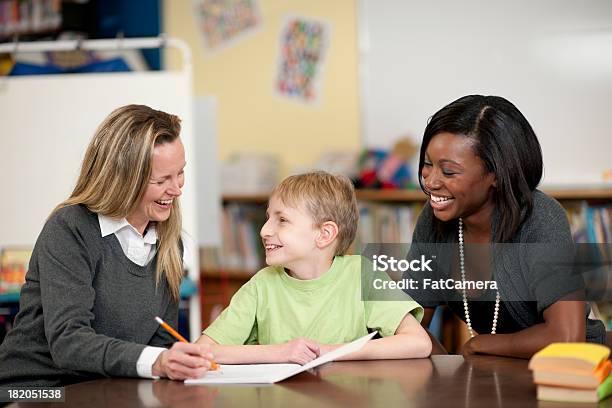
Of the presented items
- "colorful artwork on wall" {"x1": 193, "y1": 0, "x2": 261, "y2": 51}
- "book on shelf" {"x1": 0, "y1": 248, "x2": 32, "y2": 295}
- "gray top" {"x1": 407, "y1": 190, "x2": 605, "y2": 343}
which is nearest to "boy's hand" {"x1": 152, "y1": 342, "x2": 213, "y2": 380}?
"gray top" {"x1": 407, "y1": 190, "x2": 605, "y2": 343}

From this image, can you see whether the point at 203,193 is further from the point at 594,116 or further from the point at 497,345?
the point at 497,345

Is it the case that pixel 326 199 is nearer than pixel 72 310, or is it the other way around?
pixel 72 310

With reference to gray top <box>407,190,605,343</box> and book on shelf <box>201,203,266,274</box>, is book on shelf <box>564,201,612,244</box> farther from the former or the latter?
book on shelf <box>201,203,266,274</box>

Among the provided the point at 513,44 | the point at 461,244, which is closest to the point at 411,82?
the point at 513,44

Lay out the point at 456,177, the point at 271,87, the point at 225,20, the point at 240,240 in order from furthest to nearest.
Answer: the point at 225,20, the point at 271,87, the point at 240,240, the point at 456,177

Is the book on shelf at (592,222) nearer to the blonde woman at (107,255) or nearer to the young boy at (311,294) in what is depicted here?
the young boy at (311,294)

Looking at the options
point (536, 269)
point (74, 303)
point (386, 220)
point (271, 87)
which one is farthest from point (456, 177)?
point (271, 87)

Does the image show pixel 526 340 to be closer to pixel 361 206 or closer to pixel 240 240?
pixel 361 206

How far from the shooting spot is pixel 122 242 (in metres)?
1.67

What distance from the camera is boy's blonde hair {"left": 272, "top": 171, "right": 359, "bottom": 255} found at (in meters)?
1.67

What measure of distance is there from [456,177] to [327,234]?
27 cm

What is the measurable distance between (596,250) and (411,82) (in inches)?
96.6

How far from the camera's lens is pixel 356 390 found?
1.29 m

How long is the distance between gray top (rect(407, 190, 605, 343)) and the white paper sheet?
1.10 ft
